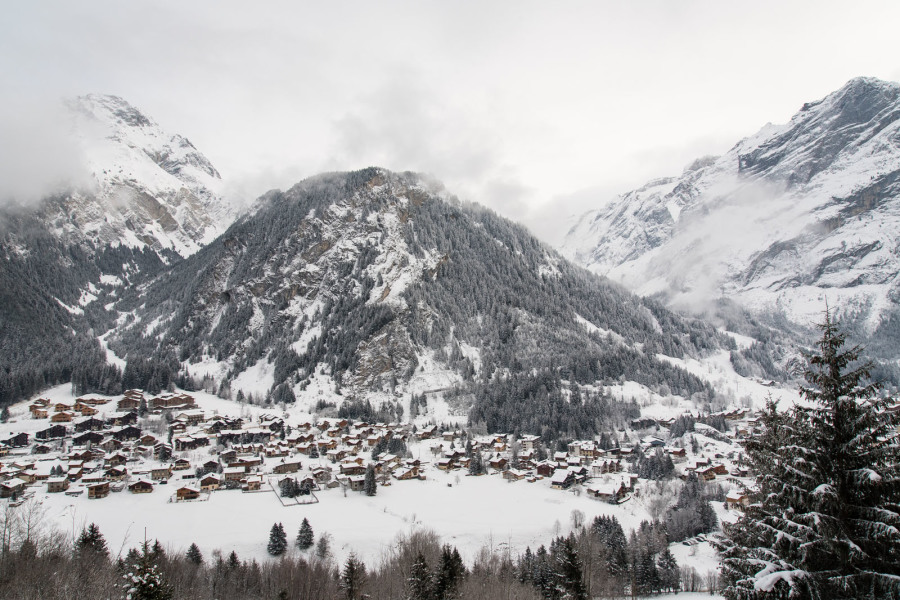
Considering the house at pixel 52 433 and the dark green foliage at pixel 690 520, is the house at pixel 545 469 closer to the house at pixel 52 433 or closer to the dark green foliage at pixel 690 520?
the dark green foliage at pixel 690 520

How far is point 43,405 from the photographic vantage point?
89.8 m

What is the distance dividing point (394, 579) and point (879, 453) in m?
35.5

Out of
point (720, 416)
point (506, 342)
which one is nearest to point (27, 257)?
point (506, 342)

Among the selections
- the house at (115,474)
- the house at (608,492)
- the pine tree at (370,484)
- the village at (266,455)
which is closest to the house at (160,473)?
the village at (266,455)

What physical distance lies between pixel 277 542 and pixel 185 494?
21.0 metres

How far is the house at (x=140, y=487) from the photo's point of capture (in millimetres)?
60344

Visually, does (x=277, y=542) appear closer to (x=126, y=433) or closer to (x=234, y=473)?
(x=234, y=473)

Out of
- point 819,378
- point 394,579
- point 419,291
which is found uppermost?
point 419,291

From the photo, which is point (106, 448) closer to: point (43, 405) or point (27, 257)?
point (43, 405)

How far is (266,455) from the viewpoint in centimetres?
7975

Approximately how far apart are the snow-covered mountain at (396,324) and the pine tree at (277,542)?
68.3 meters

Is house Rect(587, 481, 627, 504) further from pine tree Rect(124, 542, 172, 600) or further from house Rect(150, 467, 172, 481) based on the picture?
pine tree Rect(124, 542, 172, 600)

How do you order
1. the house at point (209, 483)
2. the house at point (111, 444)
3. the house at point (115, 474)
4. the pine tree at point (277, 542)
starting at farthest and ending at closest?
the house at point (111, 444) → the house at point (209, 483) → the house at point (115, 474) → the pine tree at point (277, 542)

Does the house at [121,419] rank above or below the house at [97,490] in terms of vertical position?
above
